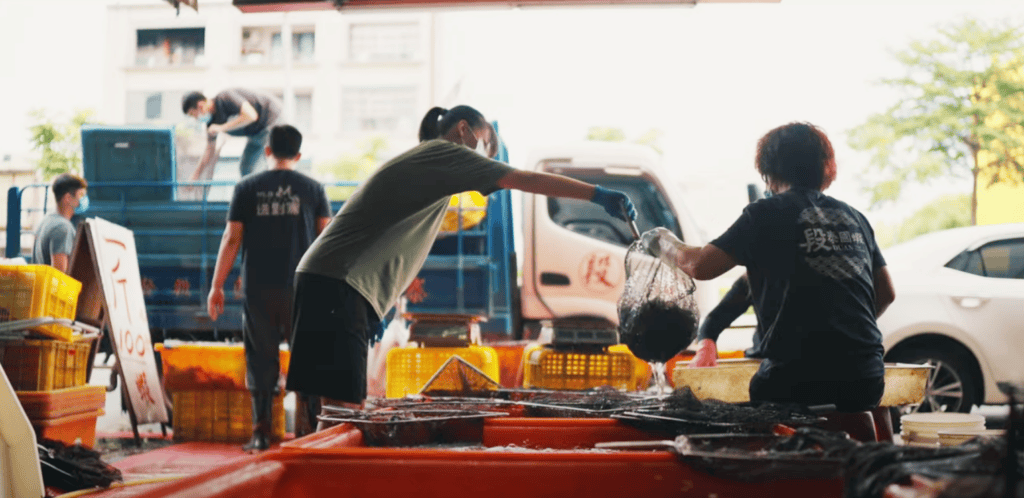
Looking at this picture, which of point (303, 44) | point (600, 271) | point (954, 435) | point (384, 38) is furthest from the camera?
point (303, 44)

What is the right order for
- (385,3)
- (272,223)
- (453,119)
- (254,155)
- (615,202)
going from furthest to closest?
(254,155)
(385,3)
(272,223)
(453,119)
(615,202)

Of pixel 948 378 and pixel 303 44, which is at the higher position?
pixel 303 44

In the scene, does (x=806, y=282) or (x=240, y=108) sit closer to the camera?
(x=806, y=282)

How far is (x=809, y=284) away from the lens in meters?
2.35

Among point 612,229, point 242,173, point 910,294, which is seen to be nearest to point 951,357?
point 910,294

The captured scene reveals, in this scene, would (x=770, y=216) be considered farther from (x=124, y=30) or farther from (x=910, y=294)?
(x=124, y=30)

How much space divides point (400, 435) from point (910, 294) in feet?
17.5

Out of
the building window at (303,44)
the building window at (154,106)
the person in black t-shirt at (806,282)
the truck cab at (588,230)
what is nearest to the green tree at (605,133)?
the building window at (303,44)

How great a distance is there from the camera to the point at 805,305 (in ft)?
7.70

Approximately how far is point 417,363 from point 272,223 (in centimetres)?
127

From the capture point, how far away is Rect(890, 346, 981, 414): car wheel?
6027 mm

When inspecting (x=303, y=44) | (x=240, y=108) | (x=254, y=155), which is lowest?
(x=254, y=155)

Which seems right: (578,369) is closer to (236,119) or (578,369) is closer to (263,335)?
(263,335)

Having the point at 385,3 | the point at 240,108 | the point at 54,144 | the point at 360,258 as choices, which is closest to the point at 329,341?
the point at 360,258
